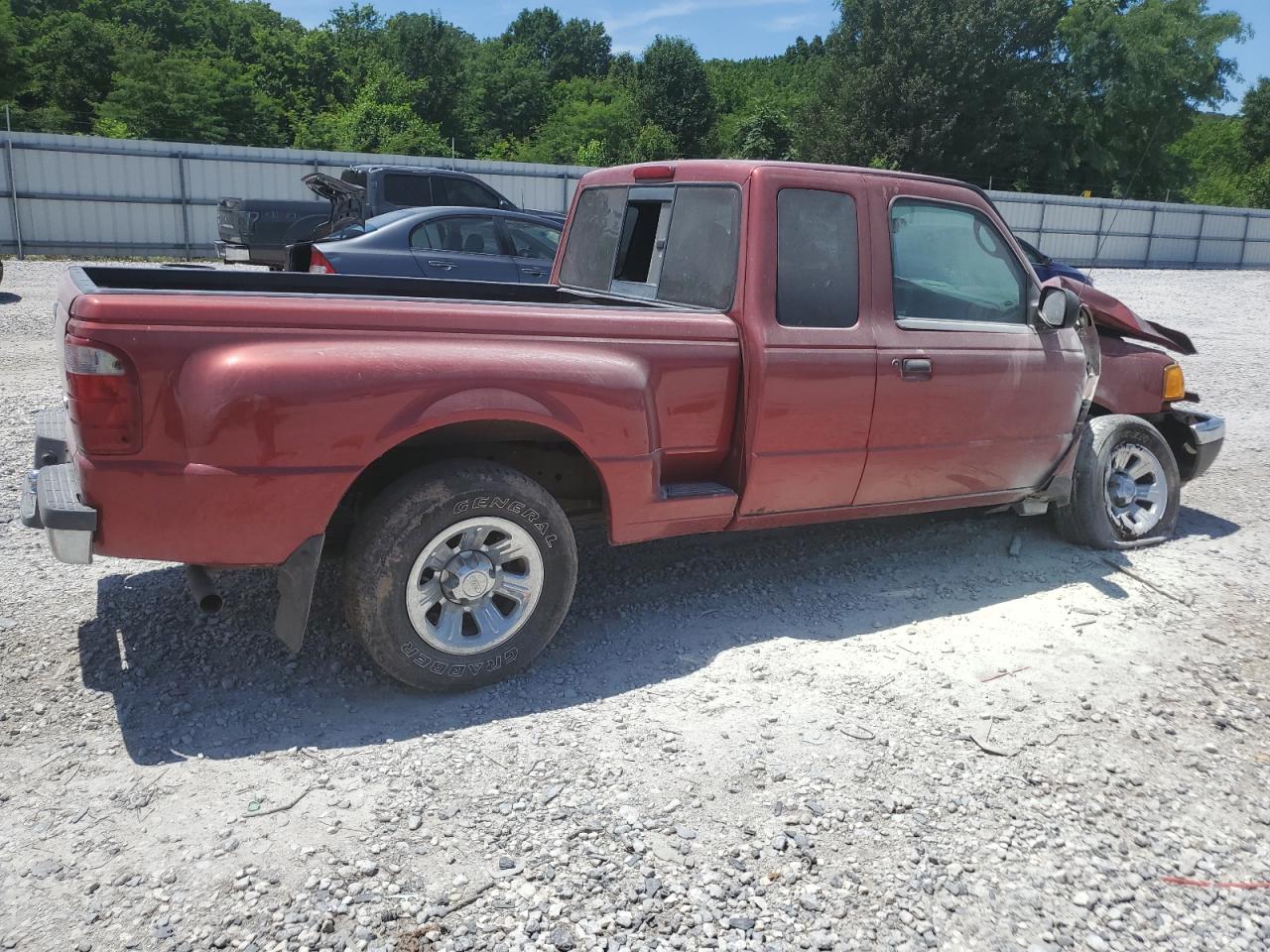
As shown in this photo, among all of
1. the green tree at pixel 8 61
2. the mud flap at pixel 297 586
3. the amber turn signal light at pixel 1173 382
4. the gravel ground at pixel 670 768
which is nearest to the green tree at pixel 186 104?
the green tree at pixel 8 61

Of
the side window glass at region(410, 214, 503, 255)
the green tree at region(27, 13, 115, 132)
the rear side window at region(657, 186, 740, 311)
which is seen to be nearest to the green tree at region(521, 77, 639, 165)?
the green tree at region(27, 13, 115, 132)

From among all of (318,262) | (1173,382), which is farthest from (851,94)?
(1173,382)

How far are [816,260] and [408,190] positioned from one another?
11614 millimetres

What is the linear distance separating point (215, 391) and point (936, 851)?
2.65 metres

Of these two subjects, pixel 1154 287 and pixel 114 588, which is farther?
pixel 1154 287

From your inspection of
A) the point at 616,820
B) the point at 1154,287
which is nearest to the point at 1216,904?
the point at 616,820

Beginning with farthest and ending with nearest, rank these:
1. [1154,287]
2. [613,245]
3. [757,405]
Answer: [1154,287]
[613,245]
[757,405]

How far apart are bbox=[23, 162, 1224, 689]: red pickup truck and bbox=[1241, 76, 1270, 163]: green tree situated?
74.4 meters

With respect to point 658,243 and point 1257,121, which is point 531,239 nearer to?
point 658,243

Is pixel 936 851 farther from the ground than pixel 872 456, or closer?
closer

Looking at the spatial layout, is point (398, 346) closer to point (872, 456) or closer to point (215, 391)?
point (215, 391)

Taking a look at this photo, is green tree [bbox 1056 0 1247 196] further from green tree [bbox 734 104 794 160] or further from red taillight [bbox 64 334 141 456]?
red taillight [bbox 64 334 141 456]

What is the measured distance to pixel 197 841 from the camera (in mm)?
2967

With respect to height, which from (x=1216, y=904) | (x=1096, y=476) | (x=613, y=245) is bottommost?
(x=1216, y=904)
